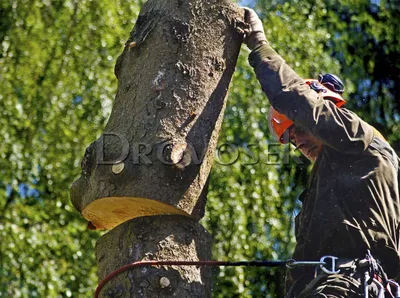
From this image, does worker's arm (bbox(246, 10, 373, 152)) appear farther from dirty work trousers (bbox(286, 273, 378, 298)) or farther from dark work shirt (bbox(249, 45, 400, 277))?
dirty work trousers (bbox(286, 273, 378, 298))

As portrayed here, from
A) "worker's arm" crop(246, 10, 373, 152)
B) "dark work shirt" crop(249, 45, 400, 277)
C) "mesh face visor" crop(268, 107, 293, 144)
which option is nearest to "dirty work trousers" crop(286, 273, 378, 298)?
"dark work shirt" crop(249, 45, 400, 277)

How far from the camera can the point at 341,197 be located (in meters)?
3.88

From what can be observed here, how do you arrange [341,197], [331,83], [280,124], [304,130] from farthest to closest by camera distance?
1. [331,83]
2. [280,124]
3. [304,130]
4. [341,197]

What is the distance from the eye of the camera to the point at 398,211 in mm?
3967

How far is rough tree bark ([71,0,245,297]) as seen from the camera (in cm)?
372

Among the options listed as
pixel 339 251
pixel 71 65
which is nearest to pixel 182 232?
pixel 339 251

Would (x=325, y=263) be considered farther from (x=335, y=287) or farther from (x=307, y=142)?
(x=307, y=142)

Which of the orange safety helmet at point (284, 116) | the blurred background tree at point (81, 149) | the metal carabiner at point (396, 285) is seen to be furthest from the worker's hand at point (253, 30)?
the blurred background tree at point (81, 149)

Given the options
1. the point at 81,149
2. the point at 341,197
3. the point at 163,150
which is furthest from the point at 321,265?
the point at 81,149

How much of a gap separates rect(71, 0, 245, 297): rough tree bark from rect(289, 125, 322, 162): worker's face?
386 mm

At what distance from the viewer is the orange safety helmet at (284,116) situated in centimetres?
423

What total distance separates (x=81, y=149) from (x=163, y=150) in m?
4.63

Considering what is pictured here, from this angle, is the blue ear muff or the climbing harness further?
the blue ear muff

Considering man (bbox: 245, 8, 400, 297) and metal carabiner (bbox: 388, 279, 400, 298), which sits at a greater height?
man (bbox: 245, 8, 400, 297)
